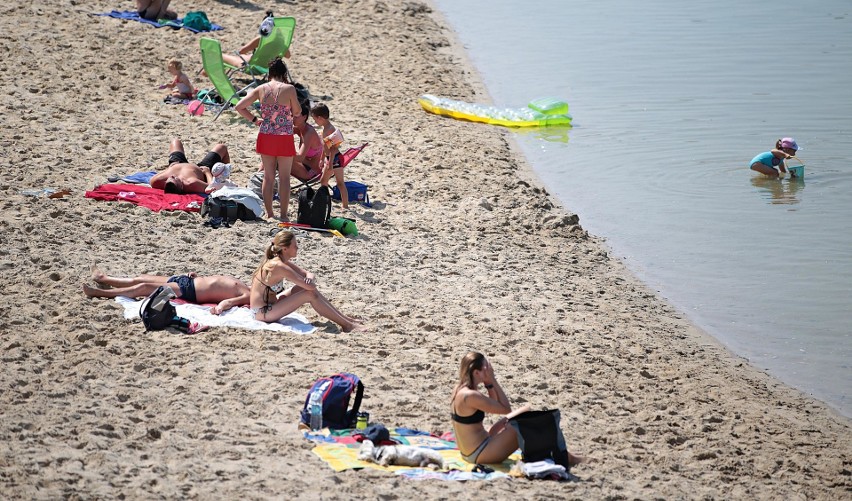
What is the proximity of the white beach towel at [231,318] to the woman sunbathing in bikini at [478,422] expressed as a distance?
1.81 meters

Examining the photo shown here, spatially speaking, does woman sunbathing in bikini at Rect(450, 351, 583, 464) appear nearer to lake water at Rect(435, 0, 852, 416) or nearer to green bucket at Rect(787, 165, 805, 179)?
lake water at Rect(435, 0, 852, 416)

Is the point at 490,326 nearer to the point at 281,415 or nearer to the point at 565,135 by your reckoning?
the point at 281,415

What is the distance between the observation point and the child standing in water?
1208cm

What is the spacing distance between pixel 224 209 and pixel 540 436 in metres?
4.55

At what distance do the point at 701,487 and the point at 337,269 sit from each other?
3.65 m

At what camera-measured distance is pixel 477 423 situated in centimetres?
546

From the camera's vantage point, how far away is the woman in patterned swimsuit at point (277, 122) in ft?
29.2

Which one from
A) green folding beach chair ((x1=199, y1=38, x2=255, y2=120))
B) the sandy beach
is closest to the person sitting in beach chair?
green folding beach chair ((x1=199, y1=38, x2=255, y2=120))

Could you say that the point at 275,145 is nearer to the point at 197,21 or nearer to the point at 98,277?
the point at 98,277

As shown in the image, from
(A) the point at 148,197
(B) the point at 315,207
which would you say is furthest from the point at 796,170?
(A) the point at 148,197

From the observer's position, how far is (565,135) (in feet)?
45.7

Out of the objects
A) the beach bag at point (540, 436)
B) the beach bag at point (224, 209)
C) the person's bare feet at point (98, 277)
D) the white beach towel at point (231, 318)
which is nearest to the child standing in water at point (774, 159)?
the beach bag at point (224, 209)

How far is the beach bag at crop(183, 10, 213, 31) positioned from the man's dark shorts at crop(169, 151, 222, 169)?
19.3 feet

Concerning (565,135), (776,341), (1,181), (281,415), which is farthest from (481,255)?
(565,135)
